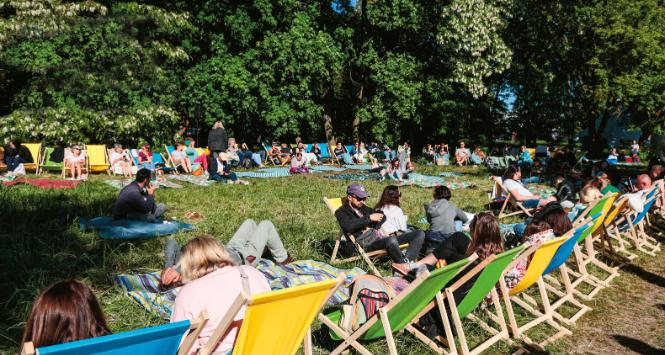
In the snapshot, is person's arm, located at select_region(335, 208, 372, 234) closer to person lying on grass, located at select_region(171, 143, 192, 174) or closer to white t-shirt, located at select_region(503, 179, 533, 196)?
white t-shirt, located at select_region(503, 179, 533, 196)

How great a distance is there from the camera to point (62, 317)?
233 centimetres

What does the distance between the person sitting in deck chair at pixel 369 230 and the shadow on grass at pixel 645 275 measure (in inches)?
114

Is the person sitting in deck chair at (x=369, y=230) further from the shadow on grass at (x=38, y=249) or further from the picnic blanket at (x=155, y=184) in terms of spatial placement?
the picnic blanket at (x=155, y=184)

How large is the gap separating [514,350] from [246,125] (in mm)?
20772

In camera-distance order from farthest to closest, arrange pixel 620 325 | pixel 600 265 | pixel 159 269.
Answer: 1. pixel 600 265
2. pixel 159 269
3. pixel 620 325

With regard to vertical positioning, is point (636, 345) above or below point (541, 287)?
below

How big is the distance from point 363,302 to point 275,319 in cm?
142

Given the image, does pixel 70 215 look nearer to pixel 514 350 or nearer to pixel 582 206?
pixel 514 350

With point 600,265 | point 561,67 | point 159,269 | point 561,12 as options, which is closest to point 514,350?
point 600,265

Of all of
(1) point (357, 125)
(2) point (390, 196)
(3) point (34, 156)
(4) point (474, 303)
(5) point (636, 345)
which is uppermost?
(1) point (357, 125)

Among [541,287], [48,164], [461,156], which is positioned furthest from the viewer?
[461,156]

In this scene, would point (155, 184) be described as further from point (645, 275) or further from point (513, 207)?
point (645, 275)

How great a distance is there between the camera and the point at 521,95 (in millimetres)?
31078

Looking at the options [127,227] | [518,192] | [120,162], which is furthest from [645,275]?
[120,162]
